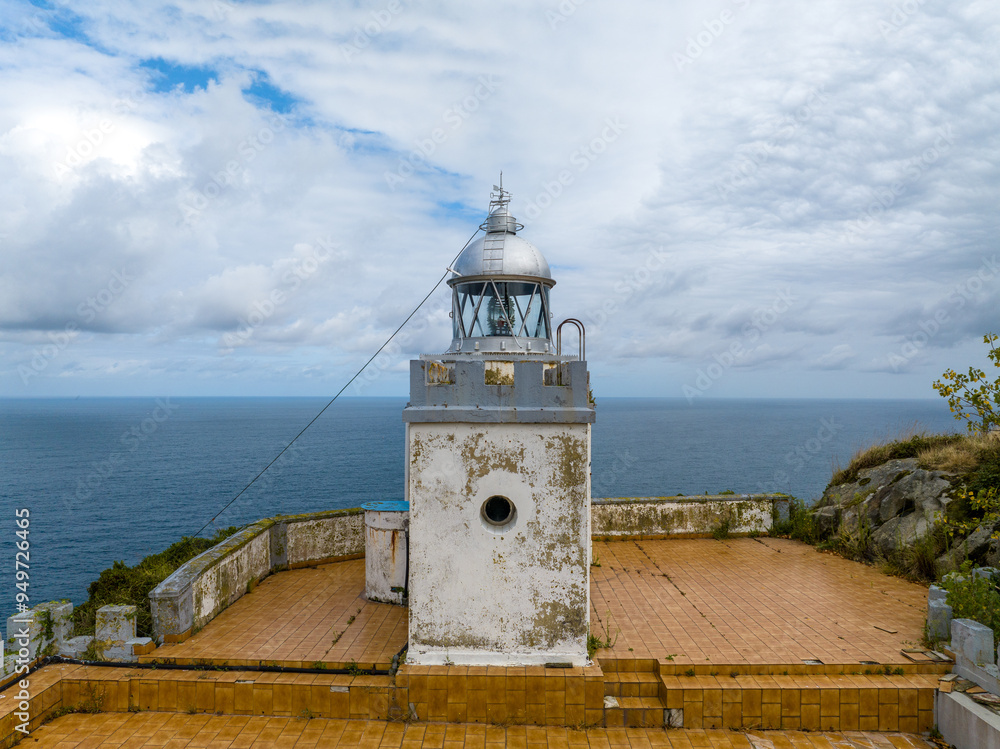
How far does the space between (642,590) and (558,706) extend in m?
3.43

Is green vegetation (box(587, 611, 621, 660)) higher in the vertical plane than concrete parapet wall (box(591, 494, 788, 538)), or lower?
lower

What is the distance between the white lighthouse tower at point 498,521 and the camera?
21.4 ft


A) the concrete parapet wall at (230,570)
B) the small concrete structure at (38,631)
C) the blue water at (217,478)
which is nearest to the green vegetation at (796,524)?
the blue water at (217,478)

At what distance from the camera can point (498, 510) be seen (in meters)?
6.73

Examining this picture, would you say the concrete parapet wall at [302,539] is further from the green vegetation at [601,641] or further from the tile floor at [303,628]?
the green vegetation at [601,641]

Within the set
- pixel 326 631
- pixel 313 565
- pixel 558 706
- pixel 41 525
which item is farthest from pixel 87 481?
pixel 558 706

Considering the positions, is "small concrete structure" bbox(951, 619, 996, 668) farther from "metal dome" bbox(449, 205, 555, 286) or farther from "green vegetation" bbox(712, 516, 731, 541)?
"metal dome" bbox(449, 205, 555, 286)

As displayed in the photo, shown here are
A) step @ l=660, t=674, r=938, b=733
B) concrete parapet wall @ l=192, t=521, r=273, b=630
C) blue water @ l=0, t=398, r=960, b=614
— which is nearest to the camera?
step @ l=660, t=674, r=938, b=733

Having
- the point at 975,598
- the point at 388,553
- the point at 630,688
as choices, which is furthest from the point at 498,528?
the point at 975,598

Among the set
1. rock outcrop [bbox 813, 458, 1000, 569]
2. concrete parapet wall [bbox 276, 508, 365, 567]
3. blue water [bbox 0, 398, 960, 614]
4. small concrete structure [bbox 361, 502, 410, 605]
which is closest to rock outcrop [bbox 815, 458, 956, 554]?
rock outcrop [bbox 813, 458, 1000, 569]

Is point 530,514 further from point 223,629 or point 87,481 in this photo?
point 87,481

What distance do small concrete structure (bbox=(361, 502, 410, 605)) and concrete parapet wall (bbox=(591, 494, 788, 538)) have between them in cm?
495

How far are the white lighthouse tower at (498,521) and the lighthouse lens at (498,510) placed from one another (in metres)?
0.04

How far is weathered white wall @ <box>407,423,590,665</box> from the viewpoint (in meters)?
6.54
